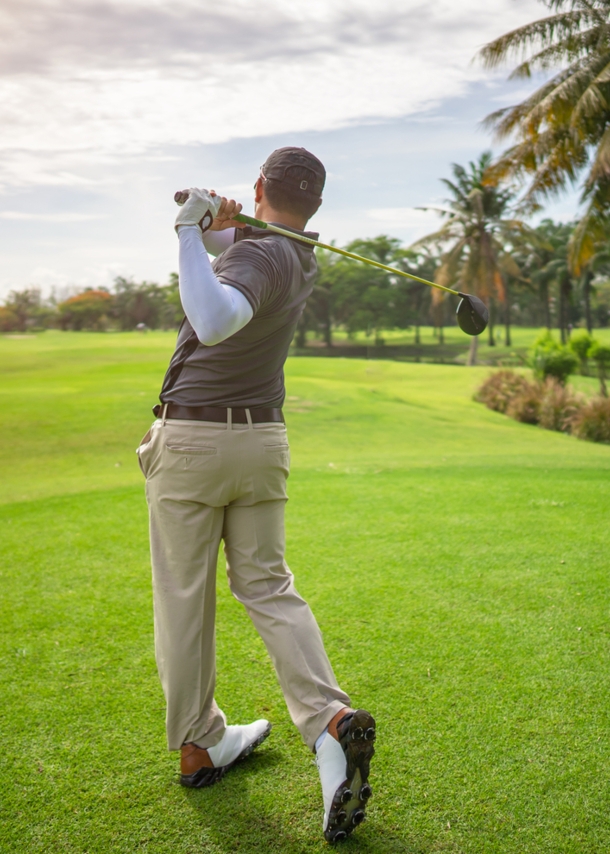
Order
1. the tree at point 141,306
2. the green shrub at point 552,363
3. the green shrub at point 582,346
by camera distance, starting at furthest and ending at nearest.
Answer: the tree at point 141,306 → the green shrub at point 582,346 → the green shrub at point 552,363

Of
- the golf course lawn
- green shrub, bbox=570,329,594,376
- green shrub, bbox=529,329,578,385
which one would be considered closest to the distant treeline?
green shrub, bbox=570,329,594,376

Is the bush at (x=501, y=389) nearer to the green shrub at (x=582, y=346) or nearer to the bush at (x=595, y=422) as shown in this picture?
the bush at (x=595, y=422)

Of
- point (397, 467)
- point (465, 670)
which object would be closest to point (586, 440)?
point (397, 467)

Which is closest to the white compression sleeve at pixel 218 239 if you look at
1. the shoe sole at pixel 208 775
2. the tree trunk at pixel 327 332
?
the shoe sole at pixel 208 775

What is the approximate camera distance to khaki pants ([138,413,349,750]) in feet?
8.24

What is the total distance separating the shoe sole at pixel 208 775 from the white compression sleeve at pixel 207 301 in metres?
1.53

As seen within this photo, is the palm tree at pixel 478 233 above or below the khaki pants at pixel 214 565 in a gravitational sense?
above

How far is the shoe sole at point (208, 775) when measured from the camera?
2.56m

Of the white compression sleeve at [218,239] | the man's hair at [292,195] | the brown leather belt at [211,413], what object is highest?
the man's hair at [292,195]

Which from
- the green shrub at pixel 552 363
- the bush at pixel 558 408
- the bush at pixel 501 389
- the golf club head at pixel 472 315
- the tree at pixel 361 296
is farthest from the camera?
the tree at pixel 361 296

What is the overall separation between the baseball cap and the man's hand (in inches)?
6.6

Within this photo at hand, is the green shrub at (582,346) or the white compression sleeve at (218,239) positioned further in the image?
the green shrub at (582,346)

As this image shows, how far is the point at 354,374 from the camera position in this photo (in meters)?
28.7

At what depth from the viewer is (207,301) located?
6.99 feet
